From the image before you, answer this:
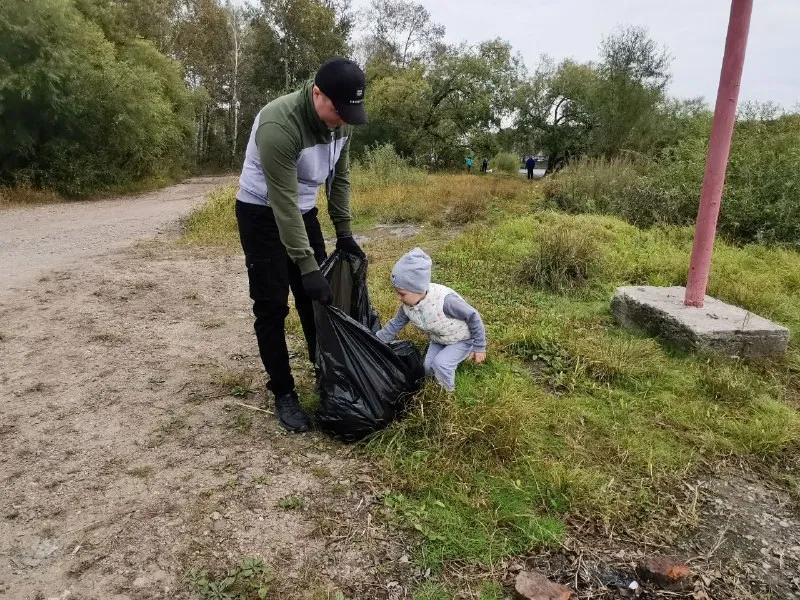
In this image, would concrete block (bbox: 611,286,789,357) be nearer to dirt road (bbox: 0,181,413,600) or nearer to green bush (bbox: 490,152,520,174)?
dirt road (bbox: 0,181,413,600)

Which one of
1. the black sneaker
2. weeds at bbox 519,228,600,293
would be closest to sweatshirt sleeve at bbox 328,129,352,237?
the black sneaker

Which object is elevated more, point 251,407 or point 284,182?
point 284,182

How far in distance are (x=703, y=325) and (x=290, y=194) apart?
2.88m

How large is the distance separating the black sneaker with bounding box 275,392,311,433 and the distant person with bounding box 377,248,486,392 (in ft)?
1.93

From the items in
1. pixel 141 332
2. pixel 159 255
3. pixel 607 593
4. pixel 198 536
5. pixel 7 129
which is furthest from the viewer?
pixel 7 129

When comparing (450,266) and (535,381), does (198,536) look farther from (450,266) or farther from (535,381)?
(450,266)

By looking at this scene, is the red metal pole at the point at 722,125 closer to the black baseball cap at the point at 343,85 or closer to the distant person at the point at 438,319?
the distant person at the point at 438,319

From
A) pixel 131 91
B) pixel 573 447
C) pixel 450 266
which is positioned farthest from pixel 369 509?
pixel 131 91

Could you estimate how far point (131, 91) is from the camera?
549 inches

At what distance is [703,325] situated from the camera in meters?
3.61

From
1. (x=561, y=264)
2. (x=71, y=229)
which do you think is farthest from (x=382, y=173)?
(x=561, y=264)

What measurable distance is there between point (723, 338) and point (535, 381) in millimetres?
1299

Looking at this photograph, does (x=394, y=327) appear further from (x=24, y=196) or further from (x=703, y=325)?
(x=24, y=196)

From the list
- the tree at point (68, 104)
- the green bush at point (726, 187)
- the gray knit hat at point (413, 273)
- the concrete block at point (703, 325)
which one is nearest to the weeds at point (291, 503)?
the gray knit hat at point (413, 273)
